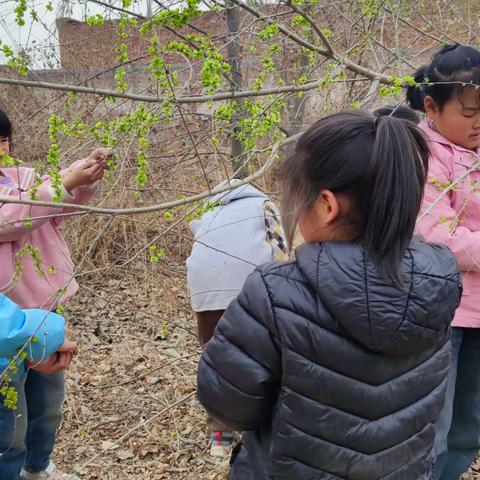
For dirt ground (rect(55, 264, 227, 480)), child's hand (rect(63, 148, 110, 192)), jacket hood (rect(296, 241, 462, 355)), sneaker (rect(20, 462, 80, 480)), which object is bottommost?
dirt ground (rect(55, 264, 227, 480))

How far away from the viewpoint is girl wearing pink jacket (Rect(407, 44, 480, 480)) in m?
1.79

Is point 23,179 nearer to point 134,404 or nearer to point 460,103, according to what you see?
point 460,103

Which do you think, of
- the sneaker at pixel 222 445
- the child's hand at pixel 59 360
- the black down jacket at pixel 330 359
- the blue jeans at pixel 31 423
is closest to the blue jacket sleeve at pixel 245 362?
the black down jacket at pixel 330 359

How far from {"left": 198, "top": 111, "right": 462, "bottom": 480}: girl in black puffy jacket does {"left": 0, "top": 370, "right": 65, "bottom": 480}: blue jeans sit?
105 centimetres

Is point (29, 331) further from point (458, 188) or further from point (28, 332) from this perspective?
point (458, 188)

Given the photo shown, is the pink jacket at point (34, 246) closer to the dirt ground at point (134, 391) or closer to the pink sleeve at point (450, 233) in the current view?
the dirt ground at point (134, 391)

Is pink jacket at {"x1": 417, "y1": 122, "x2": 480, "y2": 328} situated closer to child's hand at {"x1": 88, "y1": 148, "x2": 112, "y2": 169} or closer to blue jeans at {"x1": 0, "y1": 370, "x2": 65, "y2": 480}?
child's hand at {"x1": 88, "y1": 148, "x2": 112, "y2": 169}

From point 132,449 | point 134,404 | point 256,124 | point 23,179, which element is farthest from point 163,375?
point 256,124

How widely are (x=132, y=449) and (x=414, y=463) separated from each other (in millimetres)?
1945

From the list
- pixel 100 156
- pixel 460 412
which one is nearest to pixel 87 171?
pixel 100 156

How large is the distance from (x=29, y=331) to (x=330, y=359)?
0.94 m

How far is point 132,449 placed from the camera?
305 centimetres

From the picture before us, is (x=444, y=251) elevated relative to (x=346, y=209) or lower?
lower

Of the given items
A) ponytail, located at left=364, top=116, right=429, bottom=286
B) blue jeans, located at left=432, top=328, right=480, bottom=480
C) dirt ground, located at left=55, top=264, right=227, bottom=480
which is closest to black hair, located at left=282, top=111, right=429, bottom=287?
ponytail, located at left=364, top=116, right=429, bottom=286
